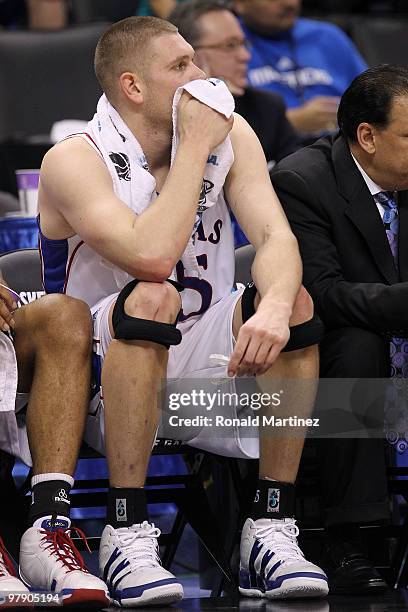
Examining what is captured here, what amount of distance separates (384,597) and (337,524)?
191 millimetres

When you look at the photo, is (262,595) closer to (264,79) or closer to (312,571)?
(312,571)

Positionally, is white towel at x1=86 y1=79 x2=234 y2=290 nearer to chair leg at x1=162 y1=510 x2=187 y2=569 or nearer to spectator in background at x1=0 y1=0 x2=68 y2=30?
chair leg at x1=162 y1=510 x2=187 y2=569

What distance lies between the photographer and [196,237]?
260cm

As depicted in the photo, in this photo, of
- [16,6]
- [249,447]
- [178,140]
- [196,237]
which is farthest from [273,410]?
[16,6]

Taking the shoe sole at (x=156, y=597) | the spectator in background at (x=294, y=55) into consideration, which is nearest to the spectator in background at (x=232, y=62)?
the spectator in background at (x=294, y=55)

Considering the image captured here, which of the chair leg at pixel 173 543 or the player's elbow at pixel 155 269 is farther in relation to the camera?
the chair leg at pixel 173 543

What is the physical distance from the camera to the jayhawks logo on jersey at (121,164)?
8.25ft

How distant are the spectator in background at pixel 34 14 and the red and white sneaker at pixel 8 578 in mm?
3309

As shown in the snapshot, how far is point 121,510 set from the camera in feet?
7.39

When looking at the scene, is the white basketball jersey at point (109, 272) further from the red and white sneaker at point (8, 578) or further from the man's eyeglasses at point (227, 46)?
the man's eyeglasses at point (227, 46)

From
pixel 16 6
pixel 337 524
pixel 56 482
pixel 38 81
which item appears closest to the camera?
pixel 56 482

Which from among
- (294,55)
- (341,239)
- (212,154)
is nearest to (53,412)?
(212,154)

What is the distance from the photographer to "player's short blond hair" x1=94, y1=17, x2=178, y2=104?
2613 mm

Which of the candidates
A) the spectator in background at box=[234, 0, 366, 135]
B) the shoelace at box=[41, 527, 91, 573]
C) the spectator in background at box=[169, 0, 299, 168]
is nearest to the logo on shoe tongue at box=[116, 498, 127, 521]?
the shoelace at box=[41, 527, 91, 573]
